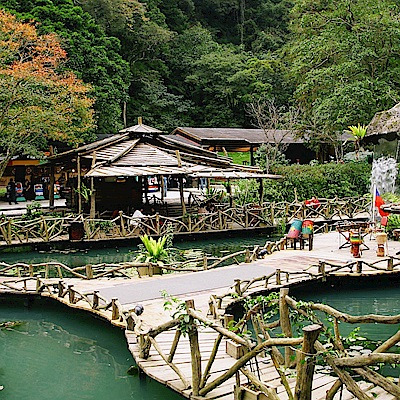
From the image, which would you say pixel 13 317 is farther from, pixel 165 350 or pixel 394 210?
pixel 394 210

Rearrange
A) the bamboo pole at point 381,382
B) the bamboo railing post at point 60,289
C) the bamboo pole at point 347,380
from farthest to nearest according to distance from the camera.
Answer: the bamboo railing post at point 60,289, the bamboo pole at point 347,380, the bamboo pole at point 381,382

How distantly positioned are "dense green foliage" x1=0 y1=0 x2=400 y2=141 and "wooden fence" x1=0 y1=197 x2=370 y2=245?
506 centimetres

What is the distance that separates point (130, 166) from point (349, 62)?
1169 cm

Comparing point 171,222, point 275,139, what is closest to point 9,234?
point 171,222

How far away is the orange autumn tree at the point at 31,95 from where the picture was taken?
18.6m

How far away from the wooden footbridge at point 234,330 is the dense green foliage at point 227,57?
12.6 m

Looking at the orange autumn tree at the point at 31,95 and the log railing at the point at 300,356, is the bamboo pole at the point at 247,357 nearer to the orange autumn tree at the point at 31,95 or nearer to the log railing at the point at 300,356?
the log railing at the point at 300,356

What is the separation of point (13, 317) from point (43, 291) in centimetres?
74

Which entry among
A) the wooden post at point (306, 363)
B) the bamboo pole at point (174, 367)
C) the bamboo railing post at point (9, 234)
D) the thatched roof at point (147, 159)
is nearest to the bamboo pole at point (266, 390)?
the wooden post at point (306, 363)

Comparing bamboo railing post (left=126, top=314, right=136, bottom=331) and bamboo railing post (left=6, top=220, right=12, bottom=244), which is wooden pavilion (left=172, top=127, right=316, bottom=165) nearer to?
bamboo railing post (left=6, top=220, right=12, bottom=244)

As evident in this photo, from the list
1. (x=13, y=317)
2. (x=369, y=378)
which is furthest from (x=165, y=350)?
(x=13, y=317)

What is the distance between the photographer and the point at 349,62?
80.6 ft

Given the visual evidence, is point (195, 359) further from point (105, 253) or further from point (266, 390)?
point (105, 253)

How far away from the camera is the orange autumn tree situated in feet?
61.0
